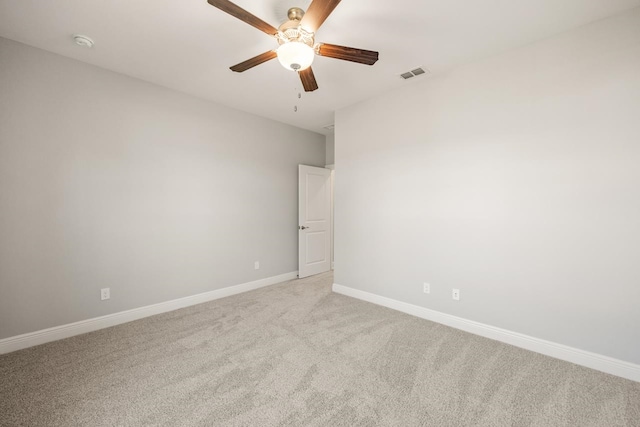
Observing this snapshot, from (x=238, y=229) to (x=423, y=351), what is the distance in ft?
9.54

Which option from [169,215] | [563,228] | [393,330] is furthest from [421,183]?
[169,215]

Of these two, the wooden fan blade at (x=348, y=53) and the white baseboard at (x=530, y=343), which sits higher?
the wooden fan blade at (x=348, y=53)

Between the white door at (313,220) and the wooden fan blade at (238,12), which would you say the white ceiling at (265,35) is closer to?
the wooden fan blade at (238,12)

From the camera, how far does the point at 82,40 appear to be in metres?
2.38

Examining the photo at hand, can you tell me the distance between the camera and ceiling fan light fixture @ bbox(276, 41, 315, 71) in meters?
1.72

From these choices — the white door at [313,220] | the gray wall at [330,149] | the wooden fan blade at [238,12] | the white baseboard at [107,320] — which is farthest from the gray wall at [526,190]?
the white baseboard at [107,320]

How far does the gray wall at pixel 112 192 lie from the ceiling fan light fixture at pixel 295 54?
7.48 feet

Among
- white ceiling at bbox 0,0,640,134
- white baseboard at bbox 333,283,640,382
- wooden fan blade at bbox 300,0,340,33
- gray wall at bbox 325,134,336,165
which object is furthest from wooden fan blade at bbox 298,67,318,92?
gray wall at bbox 325,134,336,165

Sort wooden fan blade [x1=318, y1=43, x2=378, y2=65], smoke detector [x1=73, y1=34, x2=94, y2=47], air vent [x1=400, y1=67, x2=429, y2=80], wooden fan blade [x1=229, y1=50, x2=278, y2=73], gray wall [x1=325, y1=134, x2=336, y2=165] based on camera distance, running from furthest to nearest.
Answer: gray wall [x1=325, y1=134, x2=336, y2=165] < air vent [x1=400, y1=67, x2=429, y2=80] < smoke detector [x1=73, y1=34, x2=94, y2=47] < wooden fan blade [x1=229, y1=50, x2=278, y2=73] < wooden fan blade [x1=318, y1=43, x2=378, y2=65]

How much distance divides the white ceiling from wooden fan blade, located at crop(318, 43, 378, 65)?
0.36m

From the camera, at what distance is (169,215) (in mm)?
3363

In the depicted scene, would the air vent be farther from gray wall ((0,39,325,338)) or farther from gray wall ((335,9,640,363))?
gray wall ((0,39,325,338))

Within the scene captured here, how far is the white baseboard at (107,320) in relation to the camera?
242 centimetres

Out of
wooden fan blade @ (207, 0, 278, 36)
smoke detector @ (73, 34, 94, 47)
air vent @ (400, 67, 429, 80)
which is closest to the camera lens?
wooden fan blade @ (207, 0, 278, 36)
